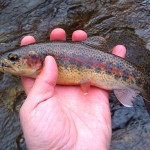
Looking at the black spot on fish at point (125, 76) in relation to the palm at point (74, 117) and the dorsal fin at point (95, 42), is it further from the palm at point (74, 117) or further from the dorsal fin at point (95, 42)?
the dorsal fin at point (95, 42)

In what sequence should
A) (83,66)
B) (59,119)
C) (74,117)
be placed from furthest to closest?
(83,66) < (74,117) < (59,119)

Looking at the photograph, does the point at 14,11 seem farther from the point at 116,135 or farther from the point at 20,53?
the point at 116,135

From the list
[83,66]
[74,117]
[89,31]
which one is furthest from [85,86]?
[89,31]

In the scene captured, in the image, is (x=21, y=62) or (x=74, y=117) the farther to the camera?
(x=21, y=62)

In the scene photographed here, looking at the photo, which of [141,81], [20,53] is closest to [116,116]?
[141,81]


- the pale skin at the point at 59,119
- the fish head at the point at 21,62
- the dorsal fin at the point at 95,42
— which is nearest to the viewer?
the pale skin at the point at 59,119

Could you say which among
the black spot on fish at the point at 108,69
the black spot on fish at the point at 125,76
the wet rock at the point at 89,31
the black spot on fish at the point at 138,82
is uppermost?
the black spot on fish at the point at 108,69

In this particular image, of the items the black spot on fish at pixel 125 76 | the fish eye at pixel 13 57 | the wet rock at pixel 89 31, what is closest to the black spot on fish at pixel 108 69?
the black spot on fish at pixel 125 76

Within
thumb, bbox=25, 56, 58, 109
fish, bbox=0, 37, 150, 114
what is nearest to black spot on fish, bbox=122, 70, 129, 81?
fish, bbox=0, 37, 150, 114

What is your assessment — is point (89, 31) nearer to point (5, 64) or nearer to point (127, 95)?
point (127, 95)
